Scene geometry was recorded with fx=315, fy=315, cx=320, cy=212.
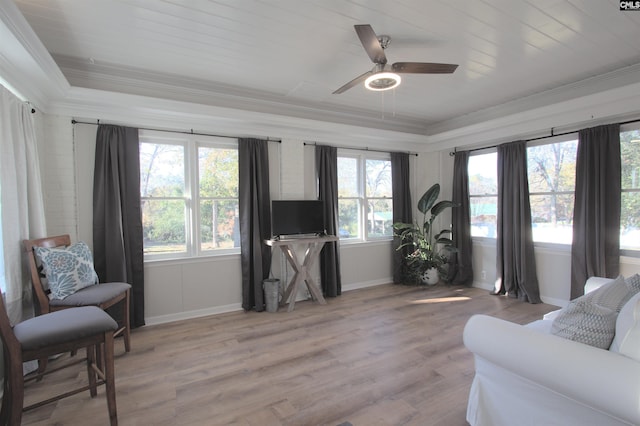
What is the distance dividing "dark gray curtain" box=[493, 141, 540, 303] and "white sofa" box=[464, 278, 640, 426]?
305cm

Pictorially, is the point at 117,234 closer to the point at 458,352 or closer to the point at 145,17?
the point at 145,17

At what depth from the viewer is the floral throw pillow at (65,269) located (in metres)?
2.50

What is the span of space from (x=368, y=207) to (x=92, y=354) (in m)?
4.01

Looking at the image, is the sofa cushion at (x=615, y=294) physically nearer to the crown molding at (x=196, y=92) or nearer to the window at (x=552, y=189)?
the window at (x=552, y=189)

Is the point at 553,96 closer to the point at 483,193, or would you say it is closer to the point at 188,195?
the point at 483,193

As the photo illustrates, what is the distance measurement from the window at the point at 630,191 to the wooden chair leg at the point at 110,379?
16.0 feet

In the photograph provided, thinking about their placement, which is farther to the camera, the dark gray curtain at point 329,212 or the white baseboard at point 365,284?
the white baseboard at point 365,284

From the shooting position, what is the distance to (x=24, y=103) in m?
2.68

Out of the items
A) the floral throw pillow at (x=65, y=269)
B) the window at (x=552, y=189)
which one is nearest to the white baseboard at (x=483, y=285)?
the window at (x=552, y=189)

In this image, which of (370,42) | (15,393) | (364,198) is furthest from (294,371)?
(364,198)

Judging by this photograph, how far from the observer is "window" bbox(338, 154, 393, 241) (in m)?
5.02

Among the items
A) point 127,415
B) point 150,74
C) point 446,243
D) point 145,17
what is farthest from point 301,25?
point 446,243

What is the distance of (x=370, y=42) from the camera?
2.20 meters

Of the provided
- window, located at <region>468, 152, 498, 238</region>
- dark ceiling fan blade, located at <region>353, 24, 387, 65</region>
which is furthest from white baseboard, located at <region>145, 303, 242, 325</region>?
window, located at <region>468, 152, 498, 238</region>
